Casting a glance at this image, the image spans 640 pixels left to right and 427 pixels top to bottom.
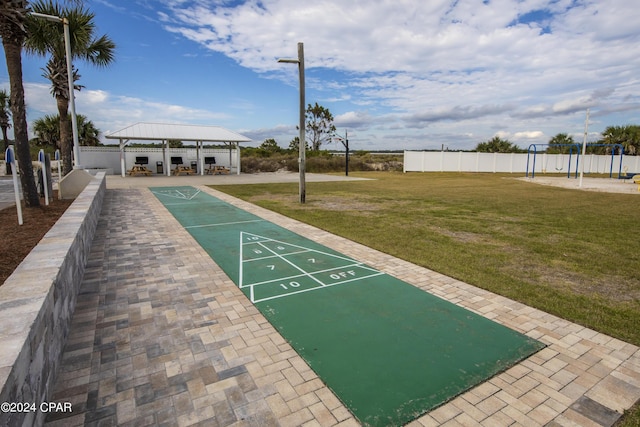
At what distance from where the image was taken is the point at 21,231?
6387 mm

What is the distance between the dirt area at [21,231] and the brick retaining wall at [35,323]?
53.5 inches

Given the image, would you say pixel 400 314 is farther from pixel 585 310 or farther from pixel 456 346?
pixel 585 310

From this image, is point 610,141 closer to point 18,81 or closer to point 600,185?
point 600,185

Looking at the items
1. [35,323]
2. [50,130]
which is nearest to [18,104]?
[35,323]

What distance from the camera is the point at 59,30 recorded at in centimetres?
1321

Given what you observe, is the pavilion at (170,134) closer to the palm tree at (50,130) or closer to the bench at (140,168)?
the bench at (140,168)

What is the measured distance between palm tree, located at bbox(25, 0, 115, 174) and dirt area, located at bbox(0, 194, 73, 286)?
6.88 m

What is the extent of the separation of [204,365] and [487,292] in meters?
3.45

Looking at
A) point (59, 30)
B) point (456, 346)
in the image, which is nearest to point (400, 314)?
point (456, 346)

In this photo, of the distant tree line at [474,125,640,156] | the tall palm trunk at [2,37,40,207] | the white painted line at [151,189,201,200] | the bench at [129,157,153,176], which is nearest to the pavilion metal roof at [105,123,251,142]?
the bench at [129,157,153,176]

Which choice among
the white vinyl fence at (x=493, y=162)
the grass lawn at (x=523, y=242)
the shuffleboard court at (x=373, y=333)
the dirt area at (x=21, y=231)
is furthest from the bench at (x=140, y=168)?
the white vinyl fence at (x=493, y=162)

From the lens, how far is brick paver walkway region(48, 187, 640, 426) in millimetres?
2334

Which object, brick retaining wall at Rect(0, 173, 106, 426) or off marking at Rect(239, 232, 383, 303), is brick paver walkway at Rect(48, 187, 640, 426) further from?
off marking at Rect(239, 232, 383, 303)

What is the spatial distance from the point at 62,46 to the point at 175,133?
904 centimetres
